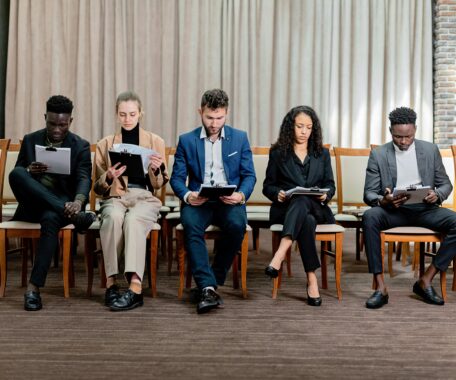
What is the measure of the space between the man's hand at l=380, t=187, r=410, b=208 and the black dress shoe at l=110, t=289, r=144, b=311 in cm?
162

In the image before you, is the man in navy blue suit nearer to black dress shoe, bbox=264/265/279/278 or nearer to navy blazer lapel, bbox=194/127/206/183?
navy blazer lapel, bbox=194/127/206/183

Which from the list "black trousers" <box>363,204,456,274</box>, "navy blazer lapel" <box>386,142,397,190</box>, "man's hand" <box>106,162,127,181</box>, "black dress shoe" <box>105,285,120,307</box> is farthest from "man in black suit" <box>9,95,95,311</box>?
"navy blazer lapel" <box>386,142,397,190</box>

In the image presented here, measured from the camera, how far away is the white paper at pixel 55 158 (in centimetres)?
342

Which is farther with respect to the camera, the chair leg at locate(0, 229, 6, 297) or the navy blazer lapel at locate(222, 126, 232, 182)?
the navy blazer lapel at locate(222, 126, 232, 182)

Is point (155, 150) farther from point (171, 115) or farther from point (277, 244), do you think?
point (171, 115)

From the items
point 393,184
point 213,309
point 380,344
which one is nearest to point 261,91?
point 393,184

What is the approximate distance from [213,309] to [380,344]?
1.01 metres

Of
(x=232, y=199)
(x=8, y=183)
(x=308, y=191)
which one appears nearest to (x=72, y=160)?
(x=232, y=199)

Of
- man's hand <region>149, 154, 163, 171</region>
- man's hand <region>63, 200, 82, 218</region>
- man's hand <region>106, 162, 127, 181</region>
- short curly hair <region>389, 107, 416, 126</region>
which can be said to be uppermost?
short curly hair <region>389, 107, 416, 126</region>

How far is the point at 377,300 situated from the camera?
334 centimetres

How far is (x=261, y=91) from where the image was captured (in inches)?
288

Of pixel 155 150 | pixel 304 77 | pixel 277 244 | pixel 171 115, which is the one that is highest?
pixel 304 77

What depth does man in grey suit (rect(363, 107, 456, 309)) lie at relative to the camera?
137 inches

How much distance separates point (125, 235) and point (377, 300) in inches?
60.0
